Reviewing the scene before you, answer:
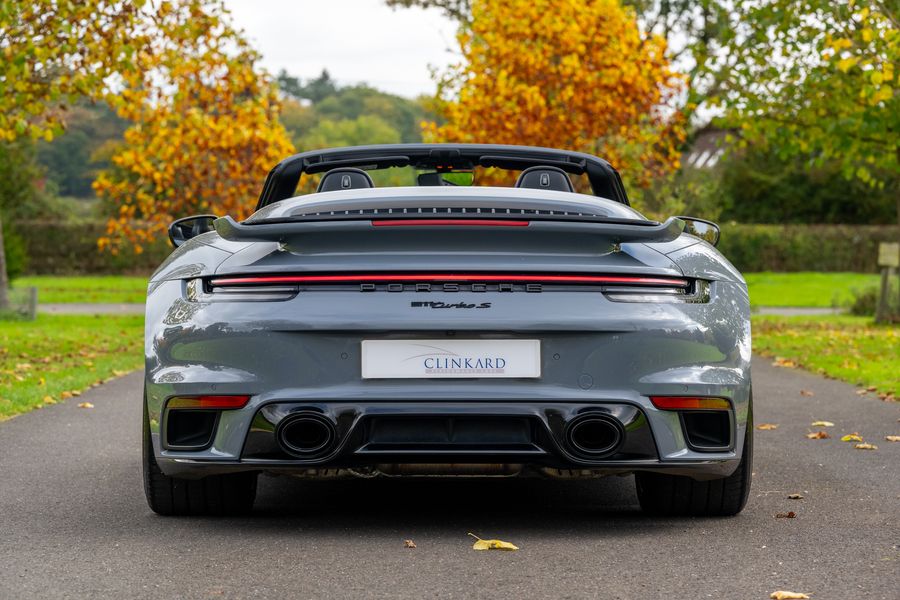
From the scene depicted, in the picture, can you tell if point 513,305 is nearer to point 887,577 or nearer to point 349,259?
point 349,259

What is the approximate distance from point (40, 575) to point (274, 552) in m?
0.78

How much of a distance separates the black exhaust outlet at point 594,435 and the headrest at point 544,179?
1.68 m

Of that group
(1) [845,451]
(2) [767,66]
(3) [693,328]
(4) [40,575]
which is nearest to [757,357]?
(2) [767,66]

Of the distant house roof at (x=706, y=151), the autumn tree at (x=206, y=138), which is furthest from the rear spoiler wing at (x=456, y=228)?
the distant house roof at (x=706, y=151)

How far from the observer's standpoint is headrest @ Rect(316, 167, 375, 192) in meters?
6.19

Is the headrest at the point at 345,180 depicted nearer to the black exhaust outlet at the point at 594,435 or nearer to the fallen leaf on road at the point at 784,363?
the black exhaust outlet at the point at 594,435

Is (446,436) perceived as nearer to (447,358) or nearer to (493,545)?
(447,358)

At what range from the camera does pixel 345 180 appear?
20.4ft

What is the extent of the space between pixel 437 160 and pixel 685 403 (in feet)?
7.84

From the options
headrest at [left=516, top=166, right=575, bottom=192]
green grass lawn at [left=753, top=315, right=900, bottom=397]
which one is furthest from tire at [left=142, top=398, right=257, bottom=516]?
green grass lawn at [left=753, top=315, right=900, bottom=397]

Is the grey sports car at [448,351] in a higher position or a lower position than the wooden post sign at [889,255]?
higher

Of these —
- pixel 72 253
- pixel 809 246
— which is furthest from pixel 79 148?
pixel 809 246

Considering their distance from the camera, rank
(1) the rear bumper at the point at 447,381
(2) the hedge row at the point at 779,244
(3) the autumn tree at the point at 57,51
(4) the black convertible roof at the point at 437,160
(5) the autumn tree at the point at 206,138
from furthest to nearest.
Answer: (2) the hedge row at the point at 779,244
(5) the autumn tree at the point at 206,138
(3) the autumn tree at the point at 57,51
(4) the black convertible roof at the point at 437,160
(1) the rear bumper at the point at 447,381

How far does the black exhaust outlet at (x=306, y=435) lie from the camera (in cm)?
469
